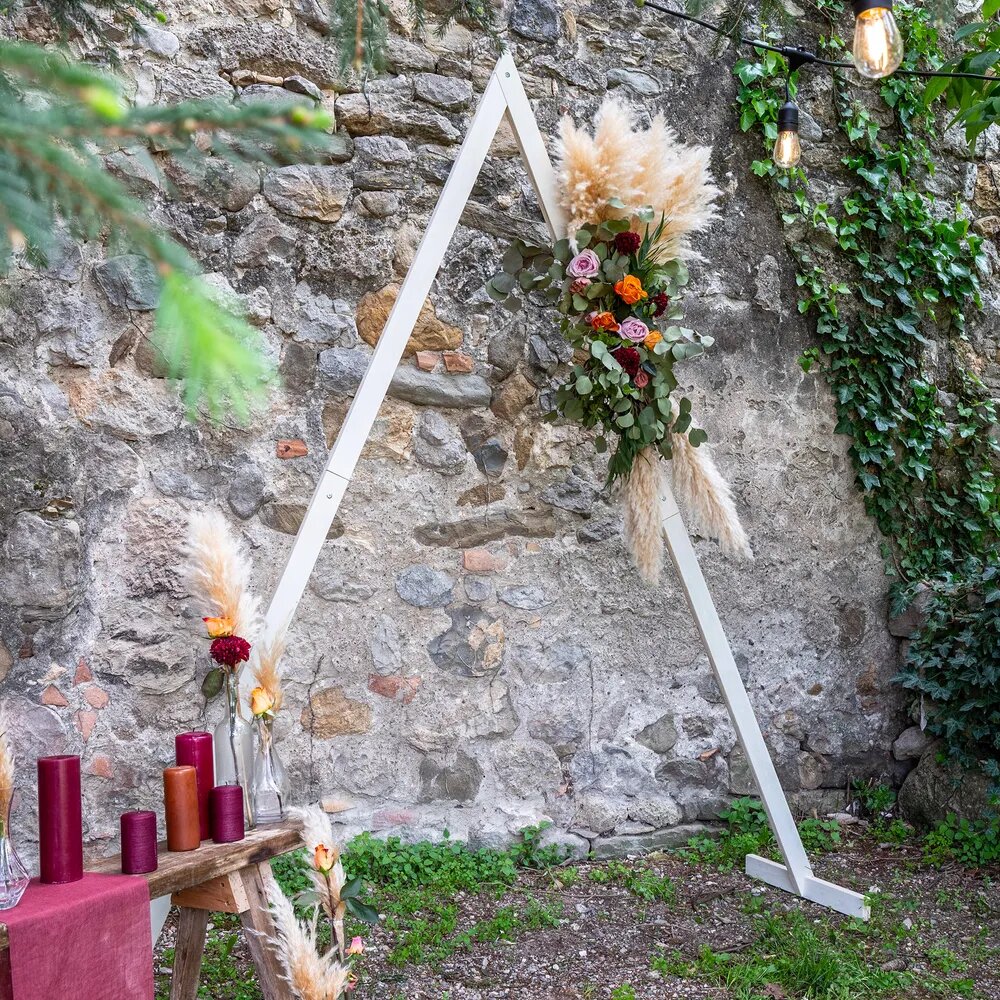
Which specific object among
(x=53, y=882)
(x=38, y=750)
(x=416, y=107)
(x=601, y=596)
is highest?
(x=416, y=107)

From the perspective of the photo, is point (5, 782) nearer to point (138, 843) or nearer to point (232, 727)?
point (138, 843)

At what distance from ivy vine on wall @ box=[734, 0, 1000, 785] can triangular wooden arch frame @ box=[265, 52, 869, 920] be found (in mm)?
1028

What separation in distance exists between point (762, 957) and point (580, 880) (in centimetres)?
63

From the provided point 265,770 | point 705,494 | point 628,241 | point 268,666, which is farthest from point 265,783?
point 628,241

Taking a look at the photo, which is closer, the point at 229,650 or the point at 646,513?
the point at 229,650

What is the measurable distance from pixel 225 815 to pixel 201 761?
0.12 m

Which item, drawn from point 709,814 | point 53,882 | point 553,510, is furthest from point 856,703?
point 53,882

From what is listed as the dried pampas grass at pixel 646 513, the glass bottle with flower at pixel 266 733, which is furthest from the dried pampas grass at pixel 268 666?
the dried pampas grass at pixel 646 513

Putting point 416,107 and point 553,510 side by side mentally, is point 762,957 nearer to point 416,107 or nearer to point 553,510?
point 553,510

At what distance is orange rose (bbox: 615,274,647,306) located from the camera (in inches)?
93.1

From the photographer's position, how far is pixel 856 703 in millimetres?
3406

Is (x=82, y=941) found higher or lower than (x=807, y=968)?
higher

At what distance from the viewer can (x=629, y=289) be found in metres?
2.37

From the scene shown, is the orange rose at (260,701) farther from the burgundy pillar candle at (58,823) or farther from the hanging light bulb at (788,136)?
the hanging light bulb at (788,136)
